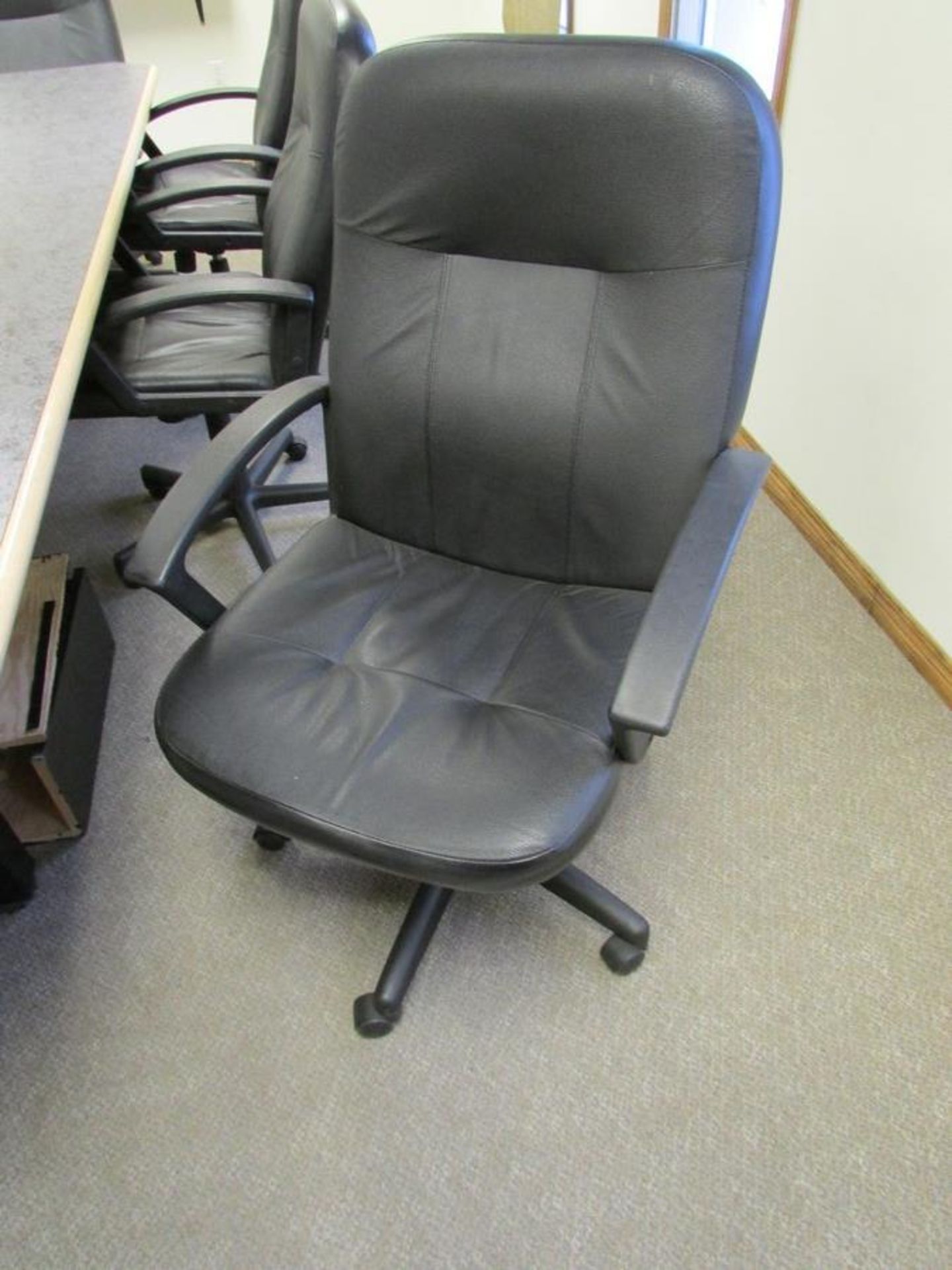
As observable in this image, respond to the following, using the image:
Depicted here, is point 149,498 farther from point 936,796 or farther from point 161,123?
point 161,123

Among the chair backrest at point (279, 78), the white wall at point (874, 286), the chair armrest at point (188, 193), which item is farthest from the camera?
the chair backrest at point (279, 78)

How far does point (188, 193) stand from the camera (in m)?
1.83

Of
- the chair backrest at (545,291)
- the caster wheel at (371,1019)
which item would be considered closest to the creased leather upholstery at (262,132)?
the chair backrest at (545,291)

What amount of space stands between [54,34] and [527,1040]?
298 centimetres

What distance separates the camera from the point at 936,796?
1356mm

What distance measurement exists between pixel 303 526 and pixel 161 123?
2.61 meters

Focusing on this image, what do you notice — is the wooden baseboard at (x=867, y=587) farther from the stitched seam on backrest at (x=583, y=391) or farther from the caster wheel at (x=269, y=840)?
the caster wheel at (x=269, y=840)

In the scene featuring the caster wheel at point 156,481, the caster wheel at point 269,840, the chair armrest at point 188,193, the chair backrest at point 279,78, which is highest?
the chair backrest at point 279,78

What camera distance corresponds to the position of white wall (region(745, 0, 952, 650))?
4.37 ft

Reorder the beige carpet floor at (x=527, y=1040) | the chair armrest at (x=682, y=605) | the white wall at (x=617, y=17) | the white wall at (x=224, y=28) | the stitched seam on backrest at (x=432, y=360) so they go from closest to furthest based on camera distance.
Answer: the chair armrest at (x=682, y=605) < the beige carpet floor at (x=527, y=1040) < the stitched seam on backrest at (x=432, y=360) < the white wall at (x=617, y=17) < the white wall at (x=224, y=28)

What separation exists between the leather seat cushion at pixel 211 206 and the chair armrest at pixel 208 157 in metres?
0.02

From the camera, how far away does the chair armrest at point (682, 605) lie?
2.38ft

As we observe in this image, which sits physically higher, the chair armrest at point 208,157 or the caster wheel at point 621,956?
→ the chair armrest at point 208,157

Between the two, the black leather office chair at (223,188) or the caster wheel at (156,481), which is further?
the caster wheel at (156,481)
